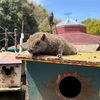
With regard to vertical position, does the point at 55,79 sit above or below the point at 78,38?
below

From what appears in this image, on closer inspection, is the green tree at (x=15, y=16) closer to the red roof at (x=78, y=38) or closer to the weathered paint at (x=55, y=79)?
the red roof at (x=78, y=38)

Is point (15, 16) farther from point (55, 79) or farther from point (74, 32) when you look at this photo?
point (55, 79)

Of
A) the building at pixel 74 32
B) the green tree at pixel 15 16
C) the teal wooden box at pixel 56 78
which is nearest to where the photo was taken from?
the teal wooden box at pixel 56 78

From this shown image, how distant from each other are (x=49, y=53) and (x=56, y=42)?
23cm

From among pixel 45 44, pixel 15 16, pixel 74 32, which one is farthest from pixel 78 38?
pixel 45 44

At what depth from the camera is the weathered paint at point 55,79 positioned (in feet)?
17.3

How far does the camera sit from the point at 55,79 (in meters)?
5.38

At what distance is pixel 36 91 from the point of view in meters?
5.45

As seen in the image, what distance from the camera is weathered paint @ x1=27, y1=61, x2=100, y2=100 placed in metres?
5.27

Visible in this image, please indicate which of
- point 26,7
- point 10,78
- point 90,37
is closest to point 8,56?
point 10,78

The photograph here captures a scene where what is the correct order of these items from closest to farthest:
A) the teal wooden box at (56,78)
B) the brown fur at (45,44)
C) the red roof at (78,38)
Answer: the brown fur at (45,44) → the teal wooden box at (56,78) → the red roof at (78,38)

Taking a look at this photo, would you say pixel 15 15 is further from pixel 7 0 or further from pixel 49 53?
pixel 49 53

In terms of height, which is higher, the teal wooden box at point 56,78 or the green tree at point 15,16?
the green tree at point 15,16

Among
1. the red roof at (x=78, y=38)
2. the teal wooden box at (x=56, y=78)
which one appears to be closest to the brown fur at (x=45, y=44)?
the teal wooden box at (x=56, y=78)
